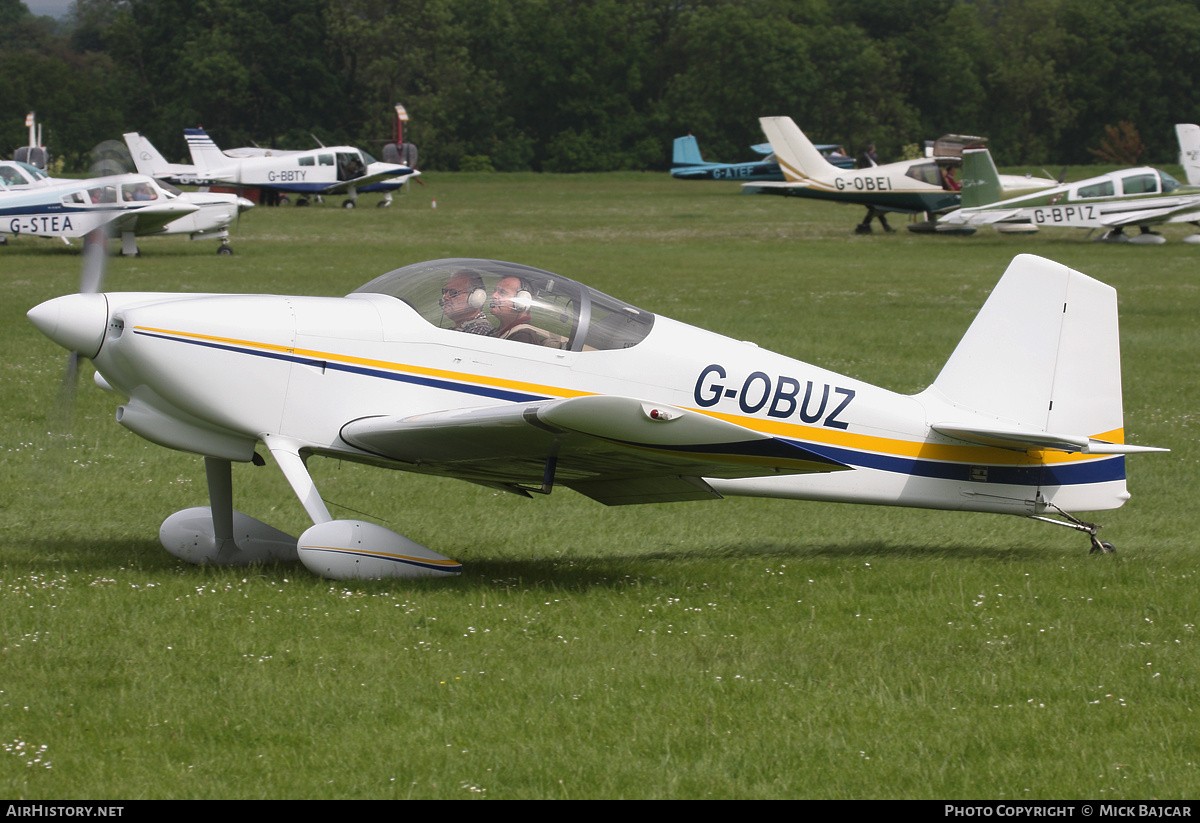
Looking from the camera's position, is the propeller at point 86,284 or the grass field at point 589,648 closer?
the grass field at point 589,648

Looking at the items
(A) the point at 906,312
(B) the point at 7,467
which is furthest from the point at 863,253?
(B) the point at 7,467

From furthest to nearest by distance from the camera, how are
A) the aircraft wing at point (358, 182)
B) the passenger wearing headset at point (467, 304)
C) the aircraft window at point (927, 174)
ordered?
1. the aircraft wing at point (358, 182)
2. the aircraft window at point (927, 174)
3. the passenger wearing headset at point (467, 304)

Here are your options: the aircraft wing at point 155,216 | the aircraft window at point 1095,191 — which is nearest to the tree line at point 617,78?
the aircraft window at point 1095,191

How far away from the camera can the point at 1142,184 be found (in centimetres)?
3378

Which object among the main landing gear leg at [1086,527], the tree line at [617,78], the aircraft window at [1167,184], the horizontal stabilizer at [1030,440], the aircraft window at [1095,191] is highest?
the tree line at [617,78]

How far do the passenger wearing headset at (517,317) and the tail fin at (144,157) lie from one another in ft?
135

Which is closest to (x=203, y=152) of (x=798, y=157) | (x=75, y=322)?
(x=798, y=157)

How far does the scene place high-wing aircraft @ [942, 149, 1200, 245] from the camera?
3331 centimetres

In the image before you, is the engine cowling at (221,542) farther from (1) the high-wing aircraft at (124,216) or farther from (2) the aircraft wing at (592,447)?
(1) the high-wing aircraft at (124,216)

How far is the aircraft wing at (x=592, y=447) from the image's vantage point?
600 cm

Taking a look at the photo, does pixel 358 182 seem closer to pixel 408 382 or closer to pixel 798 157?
pixel 798 157

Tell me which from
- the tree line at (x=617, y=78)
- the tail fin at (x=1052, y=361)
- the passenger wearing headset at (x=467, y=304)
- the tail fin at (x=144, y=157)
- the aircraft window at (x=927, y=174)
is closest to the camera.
Result: the passenger wearing headset at (x=467, y=304)
